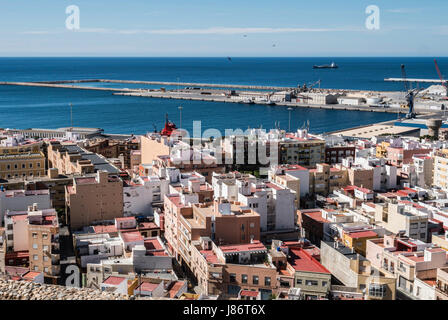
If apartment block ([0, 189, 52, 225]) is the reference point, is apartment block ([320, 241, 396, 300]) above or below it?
below

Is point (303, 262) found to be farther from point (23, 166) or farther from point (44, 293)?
point (23, 166)

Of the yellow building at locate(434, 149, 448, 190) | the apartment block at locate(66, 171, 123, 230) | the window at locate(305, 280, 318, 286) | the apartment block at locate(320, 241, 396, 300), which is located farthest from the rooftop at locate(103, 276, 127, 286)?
the yellow building at locate(434, 149, 448, 190)

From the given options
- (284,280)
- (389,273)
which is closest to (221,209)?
(284,280)

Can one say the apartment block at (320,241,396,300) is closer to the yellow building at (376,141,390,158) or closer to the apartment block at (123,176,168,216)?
the apartment block at (123,176,168,216)

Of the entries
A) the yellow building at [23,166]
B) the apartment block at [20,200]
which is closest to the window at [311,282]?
the apartment block at [20,200]

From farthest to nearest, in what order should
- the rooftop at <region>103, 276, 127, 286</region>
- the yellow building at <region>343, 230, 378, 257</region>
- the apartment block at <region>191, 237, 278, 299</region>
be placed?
the yellow building at <region>343, 230, 378, 257</region> → the apartment block at <region>191, 237, 278, 299</region> → the rooftop at <region>103, 276, 127, 286</region>

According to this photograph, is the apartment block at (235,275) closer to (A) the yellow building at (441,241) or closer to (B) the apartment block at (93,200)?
(A) the yellow building at (441,241)

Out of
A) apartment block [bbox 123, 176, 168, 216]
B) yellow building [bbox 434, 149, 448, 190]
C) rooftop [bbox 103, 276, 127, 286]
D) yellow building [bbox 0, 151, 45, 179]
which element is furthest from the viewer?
yellow building [bbox 434, 149, 448, 190]
